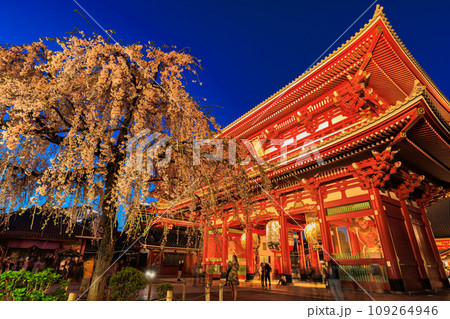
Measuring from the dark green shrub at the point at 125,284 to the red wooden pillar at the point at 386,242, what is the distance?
782cm

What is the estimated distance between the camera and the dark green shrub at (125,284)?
5.71m

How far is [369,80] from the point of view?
33.7 feet

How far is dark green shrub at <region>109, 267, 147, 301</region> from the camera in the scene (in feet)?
18.7

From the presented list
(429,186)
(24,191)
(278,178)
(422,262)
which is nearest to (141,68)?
(24,191)

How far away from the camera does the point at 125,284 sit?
19.0 feet

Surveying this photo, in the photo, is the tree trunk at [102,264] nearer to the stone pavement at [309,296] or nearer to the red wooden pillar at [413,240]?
the stone pavement at [309,296]

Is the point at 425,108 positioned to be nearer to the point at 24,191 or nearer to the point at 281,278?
the point at 281,278

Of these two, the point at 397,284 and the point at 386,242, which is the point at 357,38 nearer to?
the point at 386,242

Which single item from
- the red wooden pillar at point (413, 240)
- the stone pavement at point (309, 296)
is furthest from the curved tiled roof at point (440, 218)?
the red wooden pillar at point (413, 240)

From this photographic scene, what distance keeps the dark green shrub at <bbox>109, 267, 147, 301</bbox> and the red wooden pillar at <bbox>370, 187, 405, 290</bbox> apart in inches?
308

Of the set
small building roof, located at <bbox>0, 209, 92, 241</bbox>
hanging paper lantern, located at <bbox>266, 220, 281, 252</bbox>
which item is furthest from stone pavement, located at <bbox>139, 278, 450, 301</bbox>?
small building roof, located at <bbox>0, 209, 92, 241</bbox>

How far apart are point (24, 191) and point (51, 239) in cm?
1669

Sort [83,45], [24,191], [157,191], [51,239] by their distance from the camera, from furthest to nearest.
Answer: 1. [51,239]
2. [157,191]
3. [24,191]
4. [83,45]
